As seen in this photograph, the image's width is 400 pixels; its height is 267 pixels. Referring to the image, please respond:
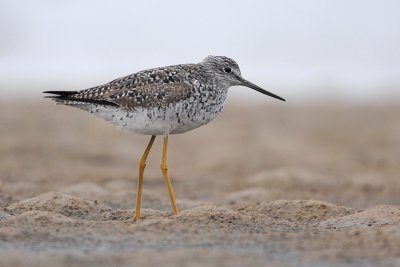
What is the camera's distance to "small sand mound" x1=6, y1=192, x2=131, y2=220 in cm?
1034

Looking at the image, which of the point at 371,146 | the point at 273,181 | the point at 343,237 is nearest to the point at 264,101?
the point at 371,146

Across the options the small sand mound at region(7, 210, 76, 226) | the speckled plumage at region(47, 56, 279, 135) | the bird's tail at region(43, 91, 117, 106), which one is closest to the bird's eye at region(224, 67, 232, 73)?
the speckled plumage at region(47, 56, 279, 135)

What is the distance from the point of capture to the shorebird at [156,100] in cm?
981

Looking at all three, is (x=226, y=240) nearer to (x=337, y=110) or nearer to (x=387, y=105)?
(x=337, y=110)

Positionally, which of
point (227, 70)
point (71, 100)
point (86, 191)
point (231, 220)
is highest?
point (227, 70)

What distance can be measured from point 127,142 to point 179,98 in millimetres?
14549

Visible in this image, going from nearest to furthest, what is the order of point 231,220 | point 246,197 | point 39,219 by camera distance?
point 39,219
point 231,220
point 246,197

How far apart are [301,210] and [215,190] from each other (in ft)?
17.0

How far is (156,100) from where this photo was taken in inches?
388

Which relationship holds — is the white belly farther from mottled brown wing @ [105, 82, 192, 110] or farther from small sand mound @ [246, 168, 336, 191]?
small sand mound @ [246, 168, 336, 191]

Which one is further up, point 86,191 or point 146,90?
point 146,90

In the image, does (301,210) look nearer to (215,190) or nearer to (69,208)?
(69,208)

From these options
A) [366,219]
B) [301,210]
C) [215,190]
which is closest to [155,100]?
[301,210]

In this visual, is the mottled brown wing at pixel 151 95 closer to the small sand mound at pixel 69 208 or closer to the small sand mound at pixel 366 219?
the small sand mound at pixel 69 208
